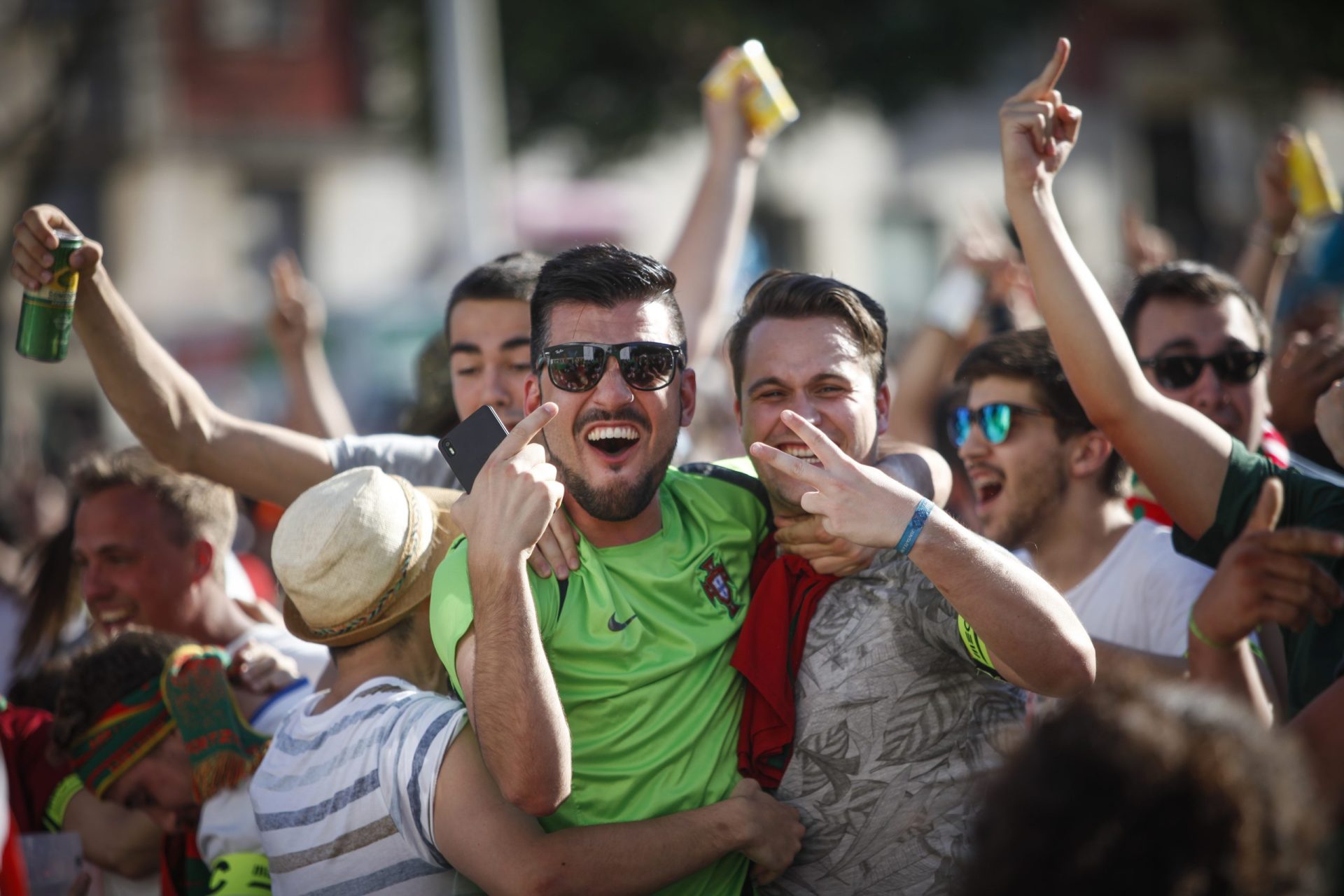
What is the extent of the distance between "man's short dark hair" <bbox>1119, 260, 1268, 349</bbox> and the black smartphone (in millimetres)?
2050

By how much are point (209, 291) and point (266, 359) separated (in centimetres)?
375

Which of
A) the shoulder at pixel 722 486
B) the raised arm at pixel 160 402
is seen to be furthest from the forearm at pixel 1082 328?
the raised arm at pixel 160 402

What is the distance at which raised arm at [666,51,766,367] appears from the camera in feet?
14.7

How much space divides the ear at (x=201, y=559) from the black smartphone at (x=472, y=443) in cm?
175

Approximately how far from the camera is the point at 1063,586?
378 cm

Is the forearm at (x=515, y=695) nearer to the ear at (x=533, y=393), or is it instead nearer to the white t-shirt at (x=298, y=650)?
the ear at (x=533, y=393)

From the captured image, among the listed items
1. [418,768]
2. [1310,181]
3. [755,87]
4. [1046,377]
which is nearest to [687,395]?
[418,768]

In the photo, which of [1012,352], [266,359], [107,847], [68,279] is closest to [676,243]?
[1012,352]

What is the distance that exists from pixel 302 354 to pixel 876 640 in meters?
3.10

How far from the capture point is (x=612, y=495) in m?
2.86

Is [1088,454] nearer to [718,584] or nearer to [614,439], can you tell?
[718,584]

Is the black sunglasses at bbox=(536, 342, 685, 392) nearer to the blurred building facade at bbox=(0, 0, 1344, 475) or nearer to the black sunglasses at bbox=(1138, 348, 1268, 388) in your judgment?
the black sunglasses at bbox=(1138, 348, 1268, 388)

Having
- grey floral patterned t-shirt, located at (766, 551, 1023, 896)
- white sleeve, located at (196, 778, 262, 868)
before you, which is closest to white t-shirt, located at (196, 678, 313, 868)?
white sleeve, located at (196, 778, 262, 868)

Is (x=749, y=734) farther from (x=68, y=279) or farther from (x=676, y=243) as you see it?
(x=676, y=243)
